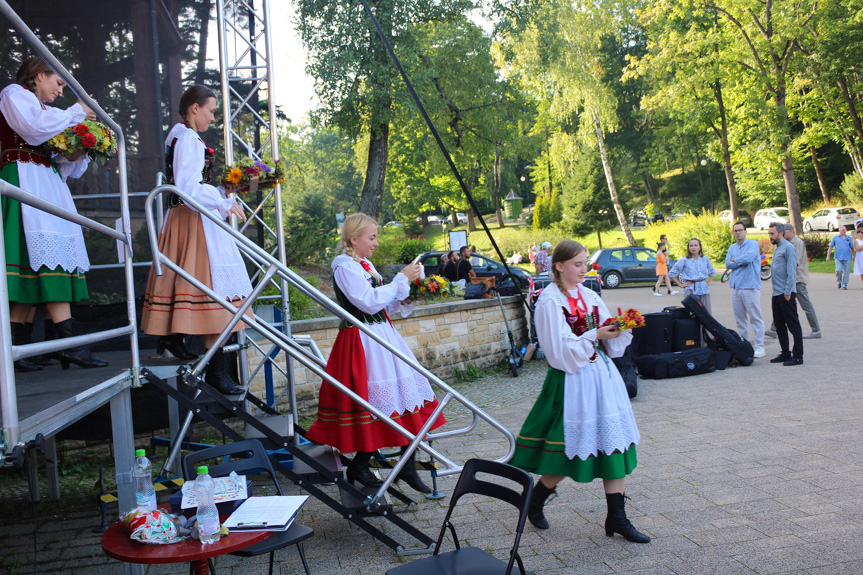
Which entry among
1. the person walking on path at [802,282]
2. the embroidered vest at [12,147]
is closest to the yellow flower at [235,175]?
the embroidered vest at [12,147]

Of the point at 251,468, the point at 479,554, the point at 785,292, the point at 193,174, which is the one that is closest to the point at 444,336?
the point at 785,292

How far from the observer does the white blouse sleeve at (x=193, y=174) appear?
425 cm

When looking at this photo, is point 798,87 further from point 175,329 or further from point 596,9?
point 175,329

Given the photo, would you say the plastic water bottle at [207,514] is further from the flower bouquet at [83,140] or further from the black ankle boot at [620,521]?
the black ankle boot at [620,521]

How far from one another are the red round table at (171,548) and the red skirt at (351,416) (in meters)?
1.28

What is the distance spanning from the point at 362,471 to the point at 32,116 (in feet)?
9.03

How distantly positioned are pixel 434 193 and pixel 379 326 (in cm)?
4257

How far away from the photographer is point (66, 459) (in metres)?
6.66

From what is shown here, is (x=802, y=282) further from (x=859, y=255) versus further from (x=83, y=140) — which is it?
(x=83, y=140)

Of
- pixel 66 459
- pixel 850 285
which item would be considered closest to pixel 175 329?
pixel 66 459

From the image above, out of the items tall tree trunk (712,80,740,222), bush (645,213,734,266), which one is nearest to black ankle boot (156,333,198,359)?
bush (645,213,734,266)

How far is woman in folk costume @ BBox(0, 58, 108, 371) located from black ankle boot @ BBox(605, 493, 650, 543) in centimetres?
325

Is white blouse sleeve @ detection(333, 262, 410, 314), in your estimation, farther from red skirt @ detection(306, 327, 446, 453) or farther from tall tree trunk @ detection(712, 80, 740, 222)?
tall tree trunk @ detection(712, 80, 740, 222)

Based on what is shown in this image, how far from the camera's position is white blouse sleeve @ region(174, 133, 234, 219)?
4.25 metres
